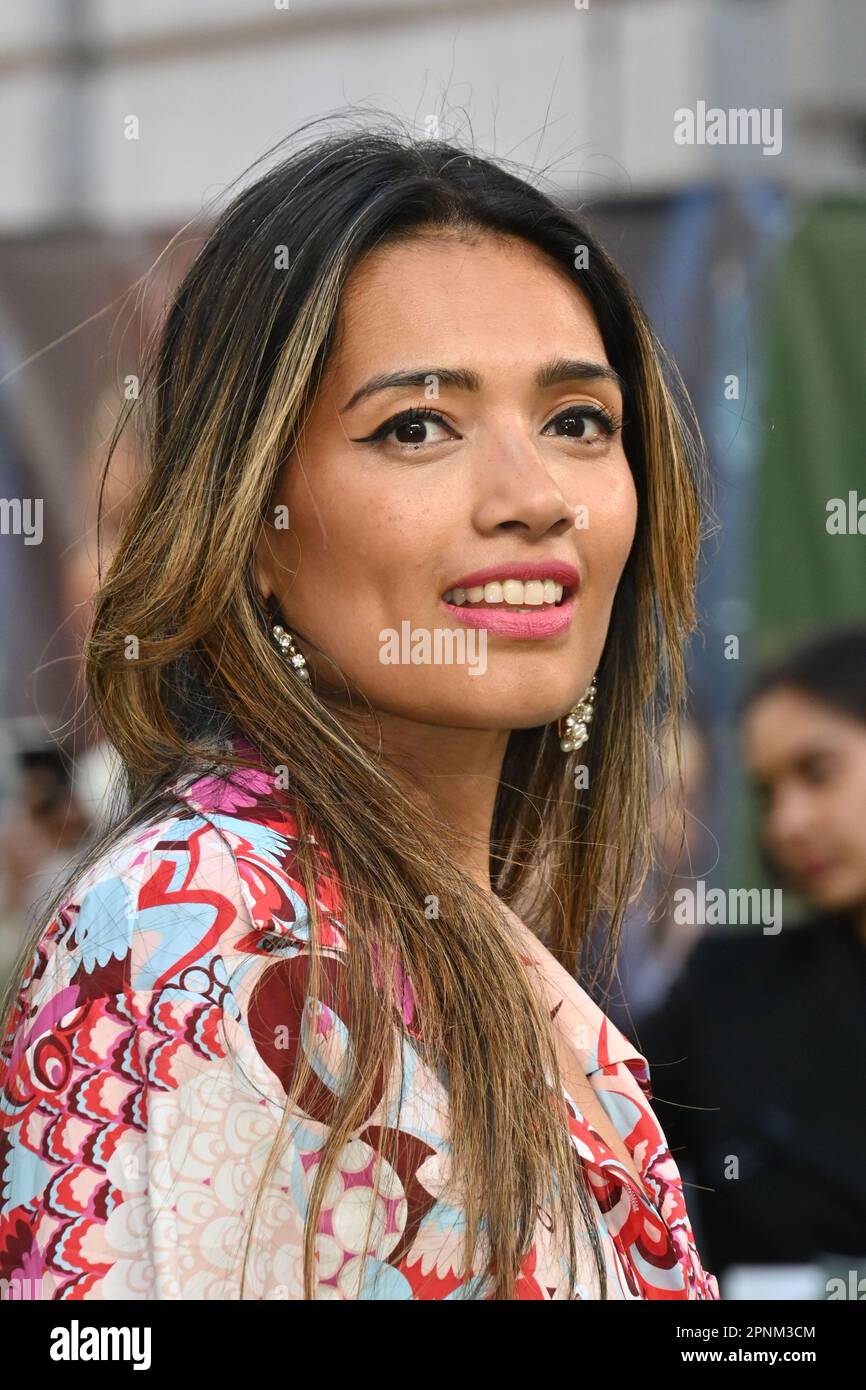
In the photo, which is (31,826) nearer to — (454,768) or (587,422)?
(454,768)

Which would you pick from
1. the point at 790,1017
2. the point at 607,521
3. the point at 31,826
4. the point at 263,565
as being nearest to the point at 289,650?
the point at 263,565

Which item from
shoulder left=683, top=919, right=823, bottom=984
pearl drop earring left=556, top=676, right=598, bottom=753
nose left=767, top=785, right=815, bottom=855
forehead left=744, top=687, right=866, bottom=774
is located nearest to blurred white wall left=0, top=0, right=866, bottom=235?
forehead left=744, top=687, right=866, bottom=774

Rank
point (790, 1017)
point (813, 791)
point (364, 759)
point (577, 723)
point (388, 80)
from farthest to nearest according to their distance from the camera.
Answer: point (388, 80) < point (813, 791) < point (790, 1017) < point (577, 723) < point (364, 759)

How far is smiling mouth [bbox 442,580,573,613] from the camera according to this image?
1.66m

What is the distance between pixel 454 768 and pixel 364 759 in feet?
0.72

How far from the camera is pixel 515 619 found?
5.49ft

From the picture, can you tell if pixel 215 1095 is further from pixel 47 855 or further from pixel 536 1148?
pixel 47 855

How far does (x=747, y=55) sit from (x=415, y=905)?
5785 millimetres

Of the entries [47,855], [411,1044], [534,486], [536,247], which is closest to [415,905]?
[411,1044]

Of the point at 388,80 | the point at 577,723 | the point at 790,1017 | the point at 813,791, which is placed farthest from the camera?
the point at 388,80

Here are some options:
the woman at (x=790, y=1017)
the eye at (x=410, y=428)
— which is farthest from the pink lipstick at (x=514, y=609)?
the woman at (x=790, y=1017)

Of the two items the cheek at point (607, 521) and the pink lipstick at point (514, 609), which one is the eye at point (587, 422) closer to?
the cheek at point (607, 521)

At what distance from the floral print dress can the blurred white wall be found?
16.9 ft

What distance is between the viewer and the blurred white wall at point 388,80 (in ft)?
21.3
